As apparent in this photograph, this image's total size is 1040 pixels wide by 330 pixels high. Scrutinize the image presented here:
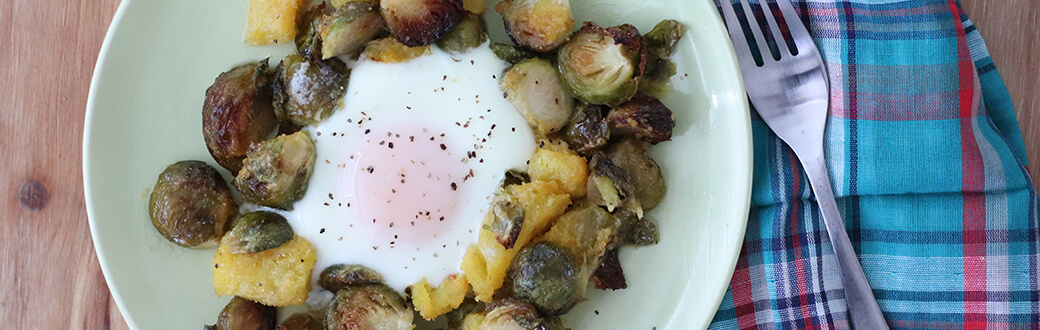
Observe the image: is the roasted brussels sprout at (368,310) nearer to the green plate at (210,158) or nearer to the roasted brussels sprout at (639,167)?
the green plate at (210,158)

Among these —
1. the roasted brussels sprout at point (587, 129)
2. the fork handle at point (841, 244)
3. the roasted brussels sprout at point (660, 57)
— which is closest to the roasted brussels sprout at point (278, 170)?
the roasted brussels sprout at point (587, 129)

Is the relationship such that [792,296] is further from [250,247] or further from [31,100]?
[31,100]

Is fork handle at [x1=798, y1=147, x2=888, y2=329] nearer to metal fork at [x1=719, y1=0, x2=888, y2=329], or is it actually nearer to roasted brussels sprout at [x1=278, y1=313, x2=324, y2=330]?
metal fork at [x1=719, y1=0, x2=888, y2=329]

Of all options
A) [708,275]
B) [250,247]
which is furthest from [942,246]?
[250,247]

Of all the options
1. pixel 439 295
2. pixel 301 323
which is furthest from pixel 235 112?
pixel 439 295

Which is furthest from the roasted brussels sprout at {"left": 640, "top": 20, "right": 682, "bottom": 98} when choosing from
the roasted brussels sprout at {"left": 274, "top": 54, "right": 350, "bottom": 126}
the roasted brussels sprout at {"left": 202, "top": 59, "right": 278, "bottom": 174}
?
the roasted brussels sprout at {"left": 202, "top": 59, "right": 278, "bottom": 174}

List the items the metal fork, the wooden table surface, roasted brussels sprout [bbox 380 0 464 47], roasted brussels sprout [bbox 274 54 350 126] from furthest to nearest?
the wooden table surface < the metal fork < roasted brussels sprout [bbox 274 54 350 126] < roasted brussels sprout [bbox 380 0 464 47]
